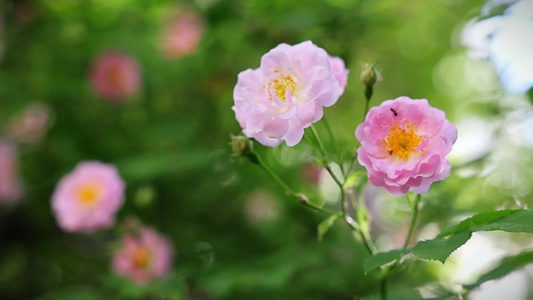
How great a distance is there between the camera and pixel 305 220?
185 centimetres

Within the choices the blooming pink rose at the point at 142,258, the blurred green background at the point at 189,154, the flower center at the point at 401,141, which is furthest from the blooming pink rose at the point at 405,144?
the blooming pink rose at the point at 142,258

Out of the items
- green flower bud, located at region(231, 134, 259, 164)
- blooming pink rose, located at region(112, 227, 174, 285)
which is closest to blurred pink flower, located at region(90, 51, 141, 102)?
blooming pink rose, located at region(112, 227, 174, 285)

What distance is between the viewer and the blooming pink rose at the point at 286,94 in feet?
2.36

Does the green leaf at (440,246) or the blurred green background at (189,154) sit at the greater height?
the green leaf at (440,246)

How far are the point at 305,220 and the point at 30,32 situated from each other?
135 centimetres

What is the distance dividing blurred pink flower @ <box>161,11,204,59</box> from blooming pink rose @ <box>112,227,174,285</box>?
873mm

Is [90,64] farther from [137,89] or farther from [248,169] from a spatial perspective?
[248,169]

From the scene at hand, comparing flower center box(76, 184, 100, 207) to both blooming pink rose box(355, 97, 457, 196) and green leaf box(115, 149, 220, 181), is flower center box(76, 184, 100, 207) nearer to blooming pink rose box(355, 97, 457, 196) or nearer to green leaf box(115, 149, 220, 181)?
green leaf box(115, 149, 220, 181)

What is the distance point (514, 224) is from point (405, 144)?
0.61 ft

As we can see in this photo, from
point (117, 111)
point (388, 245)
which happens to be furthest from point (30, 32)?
point (388, 245)

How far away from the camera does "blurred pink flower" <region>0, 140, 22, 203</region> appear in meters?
2.11

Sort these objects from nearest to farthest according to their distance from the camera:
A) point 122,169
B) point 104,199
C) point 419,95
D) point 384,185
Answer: point 384,185
point 104,199
point 122,169
point 419,95

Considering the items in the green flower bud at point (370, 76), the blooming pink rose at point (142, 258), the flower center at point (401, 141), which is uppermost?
the green flower bud at point (370, 76)

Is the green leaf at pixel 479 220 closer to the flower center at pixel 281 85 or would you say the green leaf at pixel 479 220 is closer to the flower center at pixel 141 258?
the flower center at pixel 281 85
